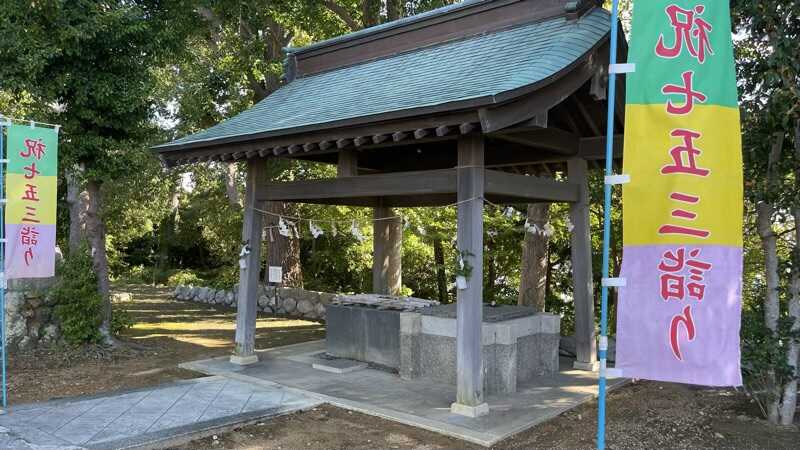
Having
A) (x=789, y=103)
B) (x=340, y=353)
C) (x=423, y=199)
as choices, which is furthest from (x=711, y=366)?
(x=423, y=199)

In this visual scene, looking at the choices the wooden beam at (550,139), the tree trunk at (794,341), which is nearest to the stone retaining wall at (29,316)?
the wooden beam at (550,139)

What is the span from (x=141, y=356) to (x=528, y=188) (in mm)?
6453

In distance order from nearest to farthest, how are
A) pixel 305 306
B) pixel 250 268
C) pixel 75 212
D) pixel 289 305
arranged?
pixel 250 268 < pixel 75 212 < pixel 305 306 < pixel 289 305

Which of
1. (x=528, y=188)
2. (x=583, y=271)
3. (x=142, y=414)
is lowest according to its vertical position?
(x=142, y=414)

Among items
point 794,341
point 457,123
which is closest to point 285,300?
point 457,123

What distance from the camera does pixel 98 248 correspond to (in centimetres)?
933

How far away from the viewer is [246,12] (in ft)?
41.4

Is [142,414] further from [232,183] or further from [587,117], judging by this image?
[232,183]

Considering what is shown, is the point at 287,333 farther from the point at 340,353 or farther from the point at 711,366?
the point at 711,366

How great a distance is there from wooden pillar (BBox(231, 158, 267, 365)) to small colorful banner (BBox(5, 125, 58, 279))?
7.74 feet

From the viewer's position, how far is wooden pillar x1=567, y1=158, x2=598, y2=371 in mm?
7629

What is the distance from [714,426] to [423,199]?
5495 millimetres

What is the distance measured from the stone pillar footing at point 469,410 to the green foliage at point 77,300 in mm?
6084

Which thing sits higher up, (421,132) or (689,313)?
(421,132)
